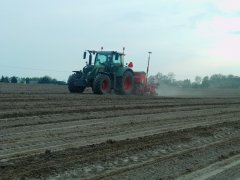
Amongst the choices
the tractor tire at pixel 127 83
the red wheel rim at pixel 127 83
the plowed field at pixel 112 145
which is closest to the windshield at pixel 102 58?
the tractor tire at pixel 127 83

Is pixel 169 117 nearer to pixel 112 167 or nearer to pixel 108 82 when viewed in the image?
pixel 112 167

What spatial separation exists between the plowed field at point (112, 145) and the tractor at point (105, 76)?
773cm

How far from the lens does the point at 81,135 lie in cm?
929

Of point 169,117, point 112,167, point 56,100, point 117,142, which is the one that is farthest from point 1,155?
point 56,100

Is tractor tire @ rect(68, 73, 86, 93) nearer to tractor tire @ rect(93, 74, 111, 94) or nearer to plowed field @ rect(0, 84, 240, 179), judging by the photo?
tractor tire @ rect(93, 74, 111, 94)

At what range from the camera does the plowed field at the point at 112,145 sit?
640 cm

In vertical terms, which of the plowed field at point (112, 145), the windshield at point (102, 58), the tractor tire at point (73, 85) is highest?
the windshield at point (102, 58)

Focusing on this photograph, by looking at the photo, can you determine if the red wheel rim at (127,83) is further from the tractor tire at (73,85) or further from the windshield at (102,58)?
the tractor tire at (73,85)

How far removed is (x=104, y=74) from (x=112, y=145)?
45.3ft

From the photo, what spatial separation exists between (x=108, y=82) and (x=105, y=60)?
1.35m

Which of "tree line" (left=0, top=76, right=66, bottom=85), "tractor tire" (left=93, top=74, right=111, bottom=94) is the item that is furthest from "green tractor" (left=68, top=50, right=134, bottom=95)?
"tree line" (left=0, top=76, right=66, bottom=85)

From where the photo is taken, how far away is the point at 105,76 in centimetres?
2175

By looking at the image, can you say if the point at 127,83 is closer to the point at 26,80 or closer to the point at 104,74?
the point at 104,74

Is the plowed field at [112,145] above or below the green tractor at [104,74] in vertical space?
below
